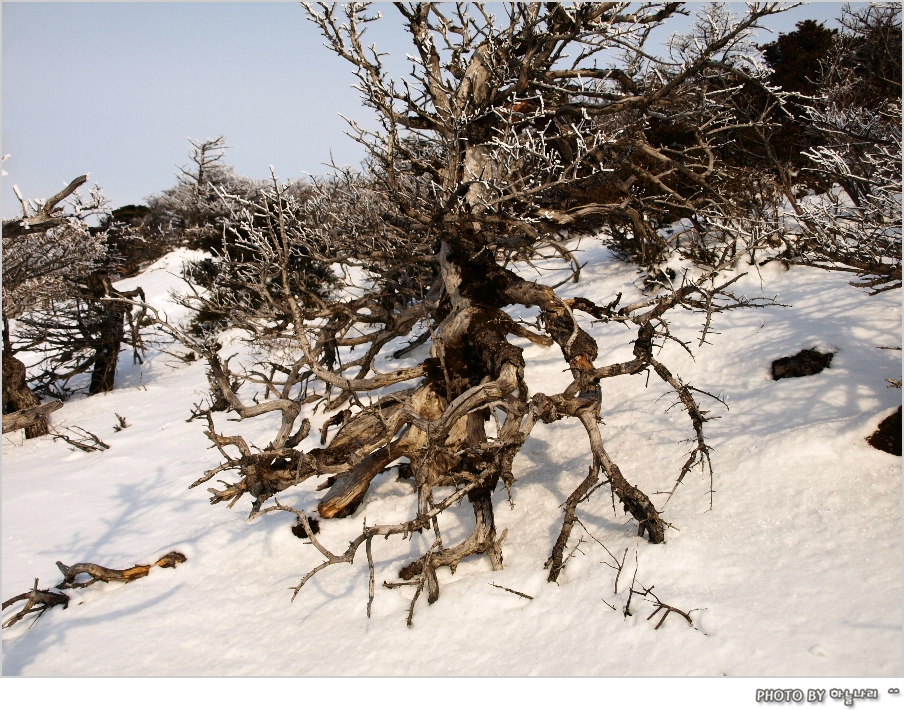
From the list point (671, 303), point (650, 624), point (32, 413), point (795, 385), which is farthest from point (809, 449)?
point (32, 413)

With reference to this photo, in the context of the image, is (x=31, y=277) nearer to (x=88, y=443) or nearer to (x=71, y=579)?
(x=88, y=443)

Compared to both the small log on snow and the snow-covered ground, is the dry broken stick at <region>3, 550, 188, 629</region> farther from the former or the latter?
the small log on snow

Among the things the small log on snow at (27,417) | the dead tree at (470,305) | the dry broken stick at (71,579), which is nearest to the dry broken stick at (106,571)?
the dry broken stick at (71,579)

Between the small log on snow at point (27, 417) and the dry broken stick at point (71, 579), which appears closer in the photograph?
the dry broken stick at point (71, 579)

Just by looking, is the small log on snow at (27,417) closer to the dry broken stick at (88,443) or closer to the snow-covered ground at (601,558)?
the snow-covered ground at (601,558)

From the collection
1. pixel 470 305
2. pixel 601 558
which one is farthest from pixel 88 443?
pixel 601 558

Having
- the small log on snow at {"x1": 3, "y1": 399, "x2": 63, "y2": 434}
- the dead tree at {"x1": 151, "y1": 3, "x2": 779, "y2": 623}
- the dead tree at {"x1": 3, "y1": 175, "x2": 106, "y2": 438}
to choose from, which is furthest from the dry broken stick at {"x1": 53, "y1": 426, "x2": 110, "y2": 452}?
the dead tree at {"x1": 151, "y1": 3, "x2": 779, "y2": 623}

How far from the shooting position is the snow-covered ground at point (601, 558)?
9.64 feet

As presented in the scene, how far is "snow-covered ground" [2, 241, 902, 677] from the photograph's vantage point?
2.94m

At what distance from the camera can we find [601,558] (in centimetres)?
373

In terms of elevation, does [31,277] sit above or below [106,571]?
above

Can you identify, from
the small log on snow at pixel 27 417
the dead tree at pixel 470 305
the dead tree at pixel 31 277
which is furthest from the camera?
the dead tree at pixel 31 277

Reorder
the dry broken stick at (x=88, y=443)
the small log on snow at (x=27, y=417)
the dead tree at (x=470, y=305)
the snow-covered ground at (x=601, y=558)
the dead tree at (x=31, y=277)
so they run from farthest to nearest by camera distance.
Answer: the dead tree at (x=31, y=277), the dry broken stick at (x=88, y=443), the small log on snow at (x=27, y=417), the dead tree at (x=470, y=305), the snow-covered ground at (x=601, y=558)

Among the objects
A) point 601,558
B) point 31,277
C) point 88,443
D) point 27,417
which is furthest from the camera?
point 31,277
